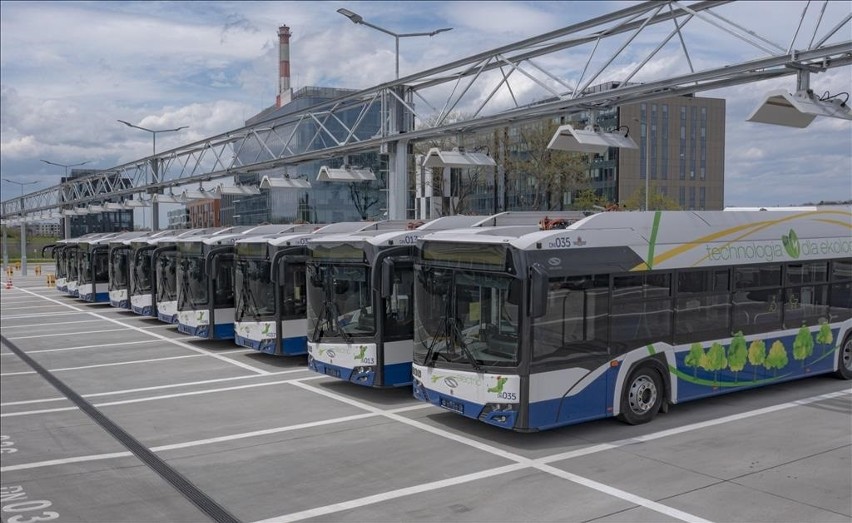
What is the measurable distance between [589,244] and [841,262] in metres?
6.32

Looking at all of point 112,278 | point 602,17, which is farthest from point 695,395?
point 112,278

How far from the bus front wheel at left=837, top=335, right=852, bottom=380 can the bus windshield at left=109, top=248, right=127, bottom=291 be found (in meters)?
23.3

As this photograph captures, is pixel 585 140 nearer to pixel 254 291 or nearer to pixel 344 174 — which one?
pixel 254 291

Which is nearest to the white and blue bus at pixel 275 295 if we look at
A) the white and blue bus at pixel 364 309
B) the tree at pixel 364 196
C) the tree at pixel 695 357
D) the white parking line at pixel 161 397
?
the white parking line at pixel 161 397

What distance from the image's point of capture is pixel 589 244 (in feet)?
33.1

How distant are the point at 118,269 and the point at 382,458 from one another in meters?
22.4

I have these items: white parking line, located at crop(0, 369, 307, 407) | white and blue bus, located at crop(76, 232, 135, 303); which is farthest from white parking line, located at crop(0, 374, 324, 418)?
white and blue bus, located at crop(76, 232, 135, 303)

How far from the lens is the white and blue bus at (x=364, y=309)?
40.7 feet

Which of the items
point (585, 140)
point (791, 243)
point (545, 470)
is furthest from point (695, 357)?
point (585, 140)

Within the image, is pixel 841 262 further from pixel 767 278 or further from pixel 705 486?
pixel 705 486

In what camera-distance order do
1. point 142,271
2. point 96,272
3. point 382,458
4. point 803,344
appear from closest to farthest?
point 382,458, point 803,344, point 142,271, point 96,272

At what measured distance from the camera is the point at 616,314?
10.3 meters

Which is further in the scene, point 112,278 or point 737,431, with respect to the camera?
point 112,278

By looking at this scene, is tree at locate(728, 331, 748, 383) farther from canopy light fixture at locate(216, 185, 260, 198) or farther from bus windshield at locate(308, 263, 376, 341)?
canopy light fixture at locate(216, 185, 260, 198)
